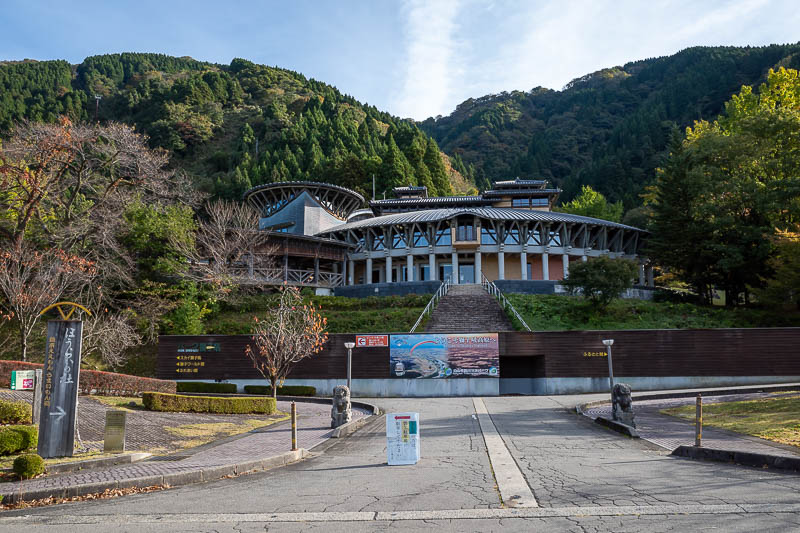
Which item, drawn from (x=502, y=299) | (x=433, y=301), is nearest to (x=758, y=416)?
(x=502, y=299)

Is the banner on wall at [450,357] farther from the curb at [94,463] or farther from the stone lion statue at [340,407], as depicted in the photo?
the curb at [94,463]

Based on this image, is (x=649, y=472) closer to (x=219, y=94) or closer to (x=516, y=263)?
(x=516, y=263)

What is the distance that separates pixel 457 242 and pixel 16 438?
126ft

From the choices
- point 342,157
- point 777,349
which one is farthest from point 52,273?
point 342,157

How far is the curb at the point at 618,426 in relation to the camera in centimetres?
1187

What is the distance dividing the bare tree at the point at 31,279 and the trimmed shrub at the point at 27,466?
16.9 m

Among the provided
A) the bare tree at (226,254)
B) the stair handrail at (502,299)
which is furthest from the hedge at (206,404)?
the bare tree at (226,254)

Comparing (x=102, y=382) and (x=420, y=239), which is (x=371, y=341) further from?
(x=420, y=239)

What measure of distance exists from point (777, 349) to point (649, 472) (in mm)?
20226

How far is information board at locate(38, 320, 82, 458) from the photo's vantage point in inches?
385

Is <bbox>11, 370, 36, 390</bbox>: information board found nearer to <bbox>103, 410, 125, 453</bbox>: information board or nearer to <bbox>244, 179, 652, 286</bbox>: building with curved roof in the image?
<bbox>103, 410, 125, 453</bbox>: information board

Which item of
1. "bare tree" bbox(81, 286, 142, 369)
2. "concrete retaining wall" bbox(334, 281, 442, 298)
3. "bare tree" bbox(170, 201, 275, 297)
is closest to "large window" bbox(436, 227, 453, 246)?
"concrete retaining wall" bbox(334, 281, 442, 298)

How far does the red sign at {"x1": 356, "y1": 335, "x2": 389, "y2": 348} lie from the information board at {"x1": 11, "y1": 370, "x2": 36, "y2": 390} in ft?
47.0

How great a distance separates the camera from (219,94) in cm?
10831
